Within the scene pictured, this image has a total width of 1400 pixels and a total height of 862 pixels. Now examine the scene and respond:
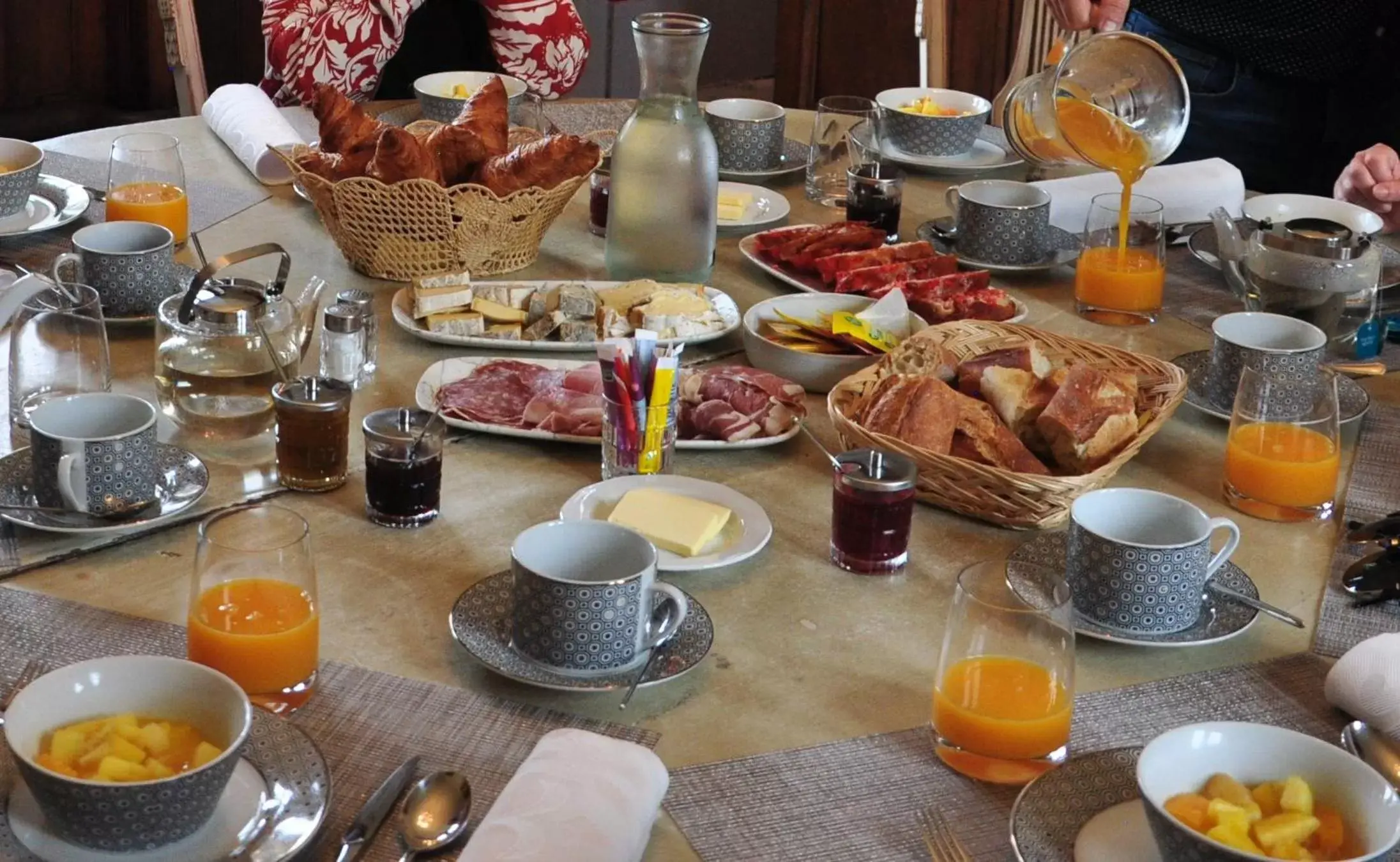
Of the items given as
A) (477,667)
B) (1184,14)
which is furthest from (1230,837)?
(1184,14)

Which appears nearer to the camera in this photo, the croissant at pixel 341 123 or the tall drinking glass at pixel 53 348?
the tall drinking glass at pixel 53 348

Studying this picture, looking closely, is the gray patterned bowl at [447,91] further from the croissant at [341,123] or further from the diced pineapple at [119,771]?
the diced pineapple at [119,771]

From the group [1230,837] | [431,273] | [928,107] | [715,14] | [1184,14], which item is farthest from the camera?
[715,14]

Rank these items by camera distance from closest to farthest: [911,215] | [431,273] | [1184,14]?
[431,273] → [911,215] → [1184,14]

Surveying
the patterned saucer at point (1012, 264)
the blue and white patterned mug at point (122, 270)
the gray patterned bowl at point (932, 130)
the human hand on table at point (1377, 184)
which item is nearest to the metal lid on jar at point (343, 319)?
the blue and white patterned mug at point (122, 270)

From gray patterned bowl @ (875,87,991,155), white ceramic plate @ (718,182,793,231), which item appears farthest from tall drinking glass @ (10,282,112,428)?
gray patterned bowl @ (875,87,991,155)

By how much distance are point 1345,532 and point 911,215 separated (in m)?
1.02

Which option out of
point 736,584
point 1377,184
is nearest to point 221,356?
point 736,584

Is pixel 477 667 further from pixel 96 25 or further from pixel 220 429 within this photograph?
pixel 96 25

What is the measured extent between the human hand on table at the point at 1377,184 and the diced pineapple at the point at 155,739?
1.92 metres

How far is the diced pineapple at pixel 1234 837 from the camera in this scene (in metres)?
0.92

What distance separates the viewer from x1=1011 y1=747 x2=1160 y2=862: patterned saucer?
982 mm

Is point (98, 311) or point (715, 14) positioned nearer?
point (98, 311)

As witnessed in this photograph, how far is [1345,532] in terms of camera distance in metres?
1.50
